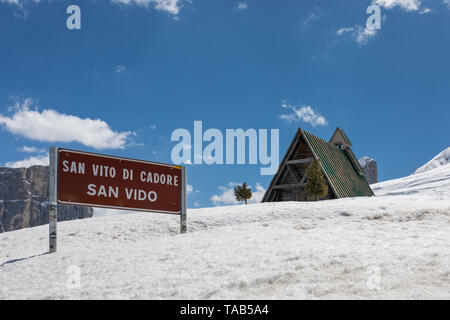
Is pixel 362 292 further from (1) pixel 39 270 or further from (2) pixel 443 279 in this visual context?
(1) pixel 39 270

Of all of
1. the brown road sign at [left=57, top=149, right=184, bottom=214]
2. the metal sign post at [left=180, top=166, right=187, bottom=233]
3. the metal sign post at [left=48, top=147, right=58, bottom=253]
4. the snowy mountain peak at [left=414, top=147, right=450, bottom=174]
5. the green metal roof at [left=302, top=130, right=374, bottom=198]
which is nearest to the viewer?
the metal sign post at [left=48, top=147, right=58, bottom=253]

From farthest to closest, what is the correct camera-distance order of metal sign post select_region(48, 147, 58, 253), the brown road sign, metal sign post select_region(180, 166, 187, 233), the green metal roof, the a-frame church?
the a-frame church < the green metal roof < metal sign post select_region(180, 166, 187, 233) < the brown road sign < metal sign post select_region(48, 147, 58, 253)

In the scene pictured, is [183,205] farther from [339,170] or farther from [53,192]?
[339,170]

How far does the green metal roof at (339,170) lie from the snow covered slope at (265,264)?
12130 mm

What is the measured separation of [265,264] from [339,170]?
2061cm

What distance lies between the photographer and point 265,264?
6098mm

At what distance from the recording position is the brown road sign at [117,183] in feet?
31.6

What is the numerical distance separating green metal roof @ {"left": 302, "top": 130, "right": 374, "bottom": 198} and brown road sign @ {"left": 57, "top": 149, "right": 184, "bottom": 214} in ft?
44.8

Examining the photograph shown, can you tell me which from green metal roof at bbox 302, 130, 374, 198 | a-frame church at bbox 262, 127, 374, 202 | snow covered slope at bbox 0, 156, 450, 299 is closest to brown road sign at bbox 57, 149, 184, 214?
snow covered slope at bbox 0, 156, 450, 299

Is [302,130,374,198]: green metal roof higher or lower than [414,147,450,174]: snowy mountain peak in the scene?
lower

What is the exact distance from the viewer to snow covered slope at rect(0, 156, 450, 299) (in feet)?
16.4

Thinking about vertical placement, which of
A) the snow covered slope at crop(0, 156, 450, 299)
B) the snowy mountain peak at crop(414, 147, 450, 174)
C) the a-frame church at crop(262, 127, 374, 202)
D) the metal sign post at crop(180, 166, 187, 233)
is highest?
the snowy mountain peak at crop(414, 147, 450, 174)

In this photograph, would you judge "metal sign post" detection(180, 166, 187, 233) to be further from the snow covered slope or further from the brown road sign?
the snow covered slope
